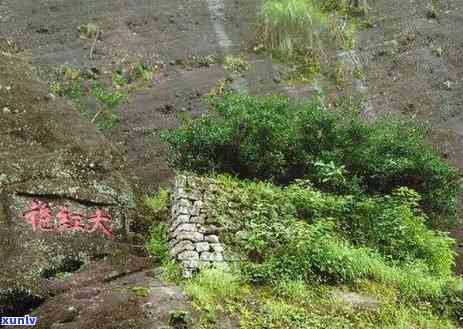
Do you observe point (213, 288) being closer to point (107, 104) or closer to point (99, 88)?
point (107, 104)

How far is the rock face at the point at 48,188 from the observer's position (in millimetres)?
8977

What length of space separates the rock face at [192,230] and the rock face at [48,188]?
3.23 feet

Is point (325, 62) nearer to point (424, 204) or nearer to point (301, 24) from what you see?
point (301, 24)

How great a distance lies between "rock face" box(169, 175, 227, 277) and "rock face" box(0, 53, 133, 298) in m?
0.98

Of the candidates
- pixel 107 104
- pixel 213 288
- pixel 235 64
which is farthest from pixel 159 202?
pixel 235 64

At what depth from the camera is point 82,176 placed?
1029 centimetres

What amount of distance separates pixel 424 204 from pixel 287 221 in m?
4.33

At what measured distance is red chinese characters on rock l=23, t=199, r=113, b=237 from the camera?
367 inches

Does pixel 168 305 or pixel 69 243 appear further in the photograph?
pixel 69 243

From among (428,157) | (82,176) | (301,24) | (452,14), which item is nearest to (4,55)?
(82,176)

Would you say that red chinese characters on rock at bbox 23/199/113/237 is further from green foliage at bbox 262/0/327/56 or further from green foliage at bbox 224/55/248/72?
green foliage at bbox 262/0/327/56

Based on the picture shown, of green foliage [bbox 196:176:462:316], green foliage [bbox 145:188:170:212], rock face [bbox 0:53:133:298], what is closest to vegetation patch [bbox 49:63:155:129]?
rock face [bbox 0:53:133:298]

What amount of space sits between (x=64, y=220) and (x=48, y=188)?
55 cm

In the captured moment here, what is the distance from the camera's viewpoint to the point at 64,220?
9594mm
